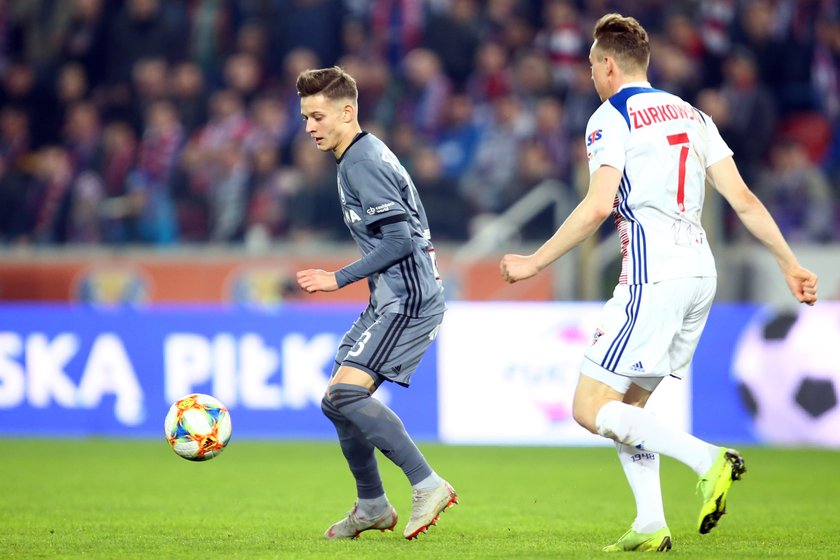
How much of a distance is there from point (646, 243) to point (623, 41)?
0.80 meters

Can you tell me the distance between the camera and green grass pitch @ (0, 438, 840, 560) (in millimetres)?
5438

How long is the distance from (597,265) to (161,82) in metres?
6.11

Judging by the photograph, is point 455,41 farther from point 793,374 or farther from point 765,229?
point 765,229

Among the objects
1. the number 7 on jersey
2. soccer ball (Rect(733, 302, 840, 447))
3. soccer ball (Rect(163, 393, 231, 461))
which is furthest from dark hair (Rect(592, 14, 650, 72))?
soccer ball (Rect(733, 302, 840, 447))

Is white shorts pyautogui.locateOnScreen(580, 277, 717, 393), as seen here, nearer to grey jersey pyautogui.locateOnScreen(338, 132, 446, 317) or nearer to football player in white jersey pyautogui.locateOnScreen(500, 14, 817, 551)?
football player in white jersey pyautogui.locateOnScreen(500, 14, 817, 551)

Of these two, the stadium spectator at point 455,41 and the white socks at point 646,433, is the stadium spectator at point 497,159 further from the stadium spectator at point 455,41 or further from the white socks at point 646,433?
the white socks at point 646,433

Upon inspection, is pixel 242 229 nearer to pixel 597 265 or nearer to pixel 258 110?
pixel 258 110

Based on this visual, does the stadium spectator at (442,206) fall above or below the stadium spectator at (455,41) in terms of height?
below

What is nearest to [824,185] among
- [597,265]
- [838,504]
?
[597,265]

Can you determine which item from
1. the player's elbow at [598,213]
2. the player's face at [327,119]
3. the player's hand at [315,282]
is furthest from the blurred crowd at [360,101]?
the player's elbow at [598,213]

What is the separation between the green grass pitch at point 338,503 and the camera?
5438mm

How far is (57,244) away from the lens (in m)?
14.1

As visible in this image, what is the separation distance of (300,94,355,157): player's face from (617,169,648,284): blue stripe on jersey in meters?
1.26

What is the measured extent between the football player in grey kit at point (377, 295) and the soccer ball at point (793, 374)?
18.4 feet
